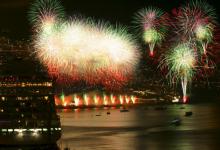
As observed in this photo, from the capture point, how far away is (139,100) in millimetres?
112062

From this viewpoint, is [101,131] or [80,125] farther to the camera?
[80,125]

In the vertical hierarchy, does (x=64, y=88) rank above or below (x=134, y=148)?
above

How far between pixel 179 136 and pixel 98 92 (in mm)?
54149

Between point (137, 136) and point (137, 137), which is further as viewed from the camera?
point (137, 136)

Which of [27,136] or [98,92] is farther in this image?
[98,92]

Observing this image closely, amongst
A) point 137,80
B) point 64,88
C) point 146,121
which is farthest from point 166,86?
point 146,121

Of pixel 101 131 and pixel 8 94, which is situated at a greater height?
pixel 8 94

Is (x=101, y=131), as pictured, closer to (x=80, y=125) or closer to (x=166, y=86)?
(x=80, y=125)

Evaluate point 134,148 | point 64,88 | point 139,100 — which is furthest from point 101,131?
point 139,100

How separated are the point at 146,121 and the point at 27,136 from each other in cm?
3316

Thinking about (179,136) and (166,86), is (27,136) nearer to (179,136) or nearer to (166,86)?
(179,136)

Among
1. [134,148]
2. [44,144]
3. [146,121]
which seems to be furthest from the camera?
[146,121]

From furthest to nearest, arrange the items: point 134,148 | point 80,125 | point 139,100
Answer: point 139,100
point 80,125
point 134,148

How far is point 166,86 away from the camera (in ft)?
385
